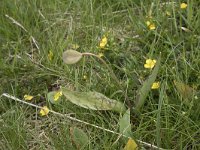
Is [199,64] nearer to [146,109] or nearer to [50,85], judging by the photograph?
[146,109]

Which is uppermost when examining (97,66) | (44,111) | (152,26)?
(152,26)

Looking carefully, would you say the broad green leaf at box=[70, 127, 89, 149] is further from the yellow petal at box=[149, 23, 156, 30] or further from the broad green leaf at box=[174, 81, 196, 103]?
the yellow petal at box=[149, 23, 156, 30]

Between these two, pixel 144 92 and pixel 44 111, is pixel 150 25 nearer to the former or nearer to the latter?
pixel 144 92

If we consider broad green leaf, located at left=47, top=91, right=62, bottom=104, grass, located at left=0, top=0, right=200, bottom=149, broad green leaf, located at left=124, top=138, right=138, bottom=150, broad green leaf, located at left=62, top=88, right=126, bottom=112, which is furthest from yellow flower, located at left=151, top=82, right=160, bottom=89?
broad green leaf, located at left=47, top=91, right=62, bottom=104

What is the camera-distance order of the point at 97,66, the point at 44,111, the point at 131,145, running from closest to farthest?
the point at 131,145 → the point at 44,111 → the point at 97,66

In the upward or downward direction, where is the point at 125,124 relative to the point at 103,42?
downward

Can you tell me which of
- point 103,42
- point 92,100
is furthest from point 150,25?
point 92,100

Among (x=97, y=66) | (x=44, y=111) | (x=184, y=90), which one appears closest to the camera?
(x=184, y=90)

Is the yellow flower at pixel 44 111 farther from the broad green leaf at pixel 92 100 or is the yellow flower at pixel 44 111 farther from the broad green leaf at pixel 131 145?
A: the broad green leaf at pixel 131 145
